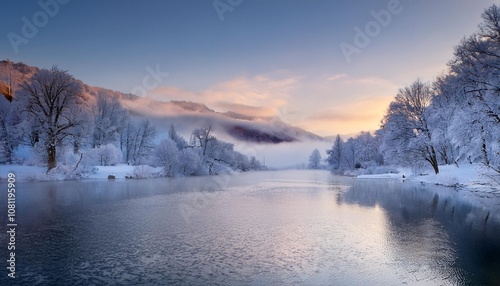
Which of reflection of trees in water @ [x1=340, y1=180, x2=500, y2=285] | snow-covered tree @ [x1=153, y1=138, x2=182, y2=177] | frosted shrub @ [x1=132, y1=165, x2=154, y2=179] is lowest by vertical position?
reflection of trees in water @ [x1=340, y1=180, x2=500, y2=285]

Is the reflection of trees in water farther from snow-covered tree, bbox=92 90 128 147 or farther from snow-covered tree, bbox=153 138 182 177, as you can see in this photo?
snow-covered tree, bbox=92 90 128 147

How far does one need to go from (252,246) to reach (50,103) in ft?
136

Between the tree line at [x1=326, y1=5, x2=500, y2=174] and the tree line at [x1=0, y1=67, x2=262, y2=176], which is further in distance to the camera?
the tree line at [x1=0, y1=67, x2=262, y2=176]

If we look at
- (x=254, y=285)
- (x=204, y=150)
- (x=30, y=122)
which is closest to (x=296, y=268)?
(x=254, y=285)

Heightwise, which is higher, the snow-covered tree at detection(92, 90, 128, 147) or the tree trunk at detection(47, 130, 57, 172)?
the snow-covered tree at detection(92, 90, 128, 147)

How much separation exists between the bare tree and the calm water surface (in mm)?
25660

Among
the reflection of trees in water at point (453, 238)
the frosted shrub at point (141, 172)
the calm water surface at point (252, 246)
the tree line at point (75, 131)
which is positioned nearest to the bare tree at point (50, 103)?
the tree line at point (75, 131)

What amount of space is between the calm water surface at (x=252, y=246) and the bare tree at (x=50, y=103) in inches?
1010

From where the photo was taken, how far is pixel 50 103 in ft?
→ 134

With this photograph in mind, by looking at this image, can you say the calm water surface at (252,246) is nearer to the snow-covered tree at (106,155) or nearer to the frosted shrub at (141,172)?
the frosted shrub at (141,172)

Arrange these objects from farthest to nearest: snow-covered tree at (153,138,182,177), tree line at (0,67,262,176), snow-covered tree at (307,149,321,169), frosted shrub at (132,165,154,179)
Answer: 1. snow-covered tree at (307,149,321,169)
2. snow-covered tree at (153,138,182,177)
3. frosted shrub at (132,165,154,179)
4. tree line at (0,67,262,176)

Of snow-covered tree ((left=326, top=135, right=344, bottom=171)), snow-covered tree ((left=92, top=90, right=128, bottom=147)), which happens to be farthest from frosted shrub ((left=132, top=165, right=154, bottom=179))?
snow-covered tree ((left=326, top=135, right=344, bottom=171))

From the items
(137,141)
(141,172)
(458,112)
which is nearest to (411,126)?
(458,112)

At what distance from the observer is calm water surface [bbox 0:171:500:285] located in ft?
26.2
